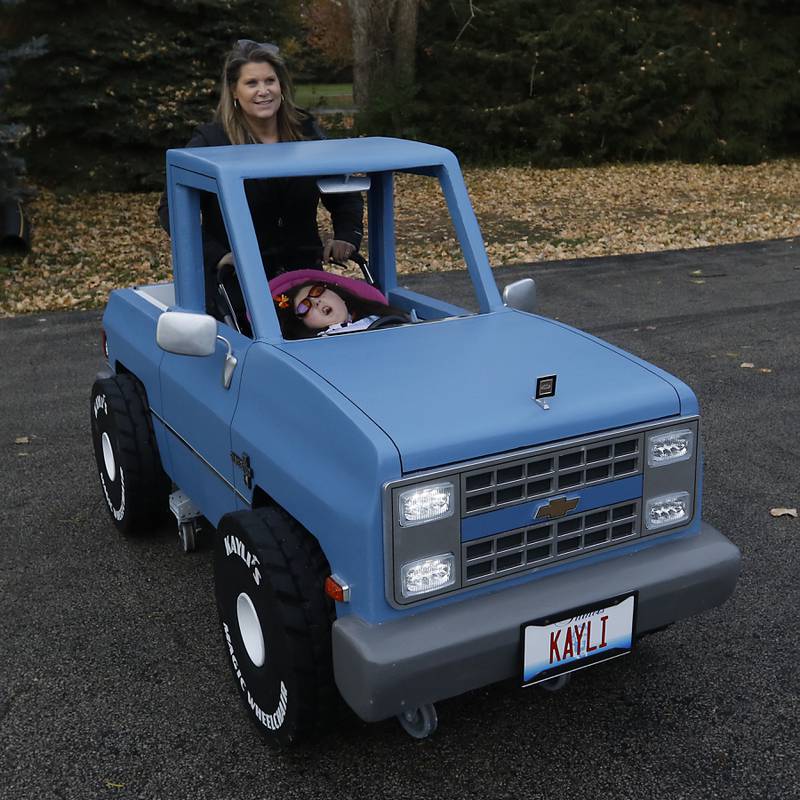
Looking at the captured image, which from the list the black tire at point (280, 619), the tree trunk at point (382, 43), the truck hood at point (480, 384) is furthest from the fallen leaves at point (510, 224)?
the black tire at point (280, 619)

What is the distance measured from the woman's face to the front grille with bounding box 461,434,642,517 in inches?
99.6

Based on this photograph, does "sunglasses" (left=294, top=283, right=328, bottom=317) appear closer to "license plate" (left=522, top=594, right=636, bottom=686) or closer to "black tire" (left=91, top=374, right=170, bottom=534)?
"black tire" (left=91, top=374, right=170, bottom=534)

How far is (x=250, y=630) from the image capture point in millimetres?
3166

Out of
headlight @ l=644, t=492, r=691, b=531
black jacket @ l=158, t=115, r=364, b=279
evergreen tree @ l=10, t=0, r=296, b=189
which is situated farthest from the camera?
evergreen tree @ l=10, t=0, r=296, b=189

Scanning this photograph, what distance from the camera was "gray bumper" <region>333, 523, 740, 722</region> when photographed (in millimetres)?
2654

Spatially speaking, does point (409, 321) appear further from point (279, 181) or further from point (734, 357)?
point (734, 357)

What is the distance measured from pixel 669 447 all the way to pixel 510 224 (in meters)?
12.0

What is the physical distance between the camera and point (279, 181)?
423 cm

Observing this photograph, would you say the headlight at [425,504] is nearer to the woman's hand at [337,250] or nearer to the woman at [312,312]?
the woman at [312,312]

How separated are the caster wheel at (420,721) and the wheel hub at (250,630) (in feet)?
1.60

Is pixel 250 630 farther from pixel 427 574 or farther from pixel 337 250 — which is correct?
pixel 337 250

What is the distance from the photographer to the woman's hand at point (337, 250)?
15.1 ft

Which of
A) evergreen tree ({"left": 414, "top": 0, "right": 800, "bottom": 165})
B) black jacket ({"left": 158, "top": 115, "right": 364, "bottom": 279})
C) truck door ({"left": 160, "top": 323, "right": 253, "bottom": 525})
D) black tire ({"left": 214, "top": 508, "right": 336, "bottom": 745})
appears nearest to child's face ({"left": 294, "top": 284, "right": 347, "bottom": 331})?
truck door ({"left": 160, "top": 323, "right": 253, "bottom": 525})

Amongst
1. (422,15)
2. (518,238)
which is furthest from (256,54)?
(422,15)
